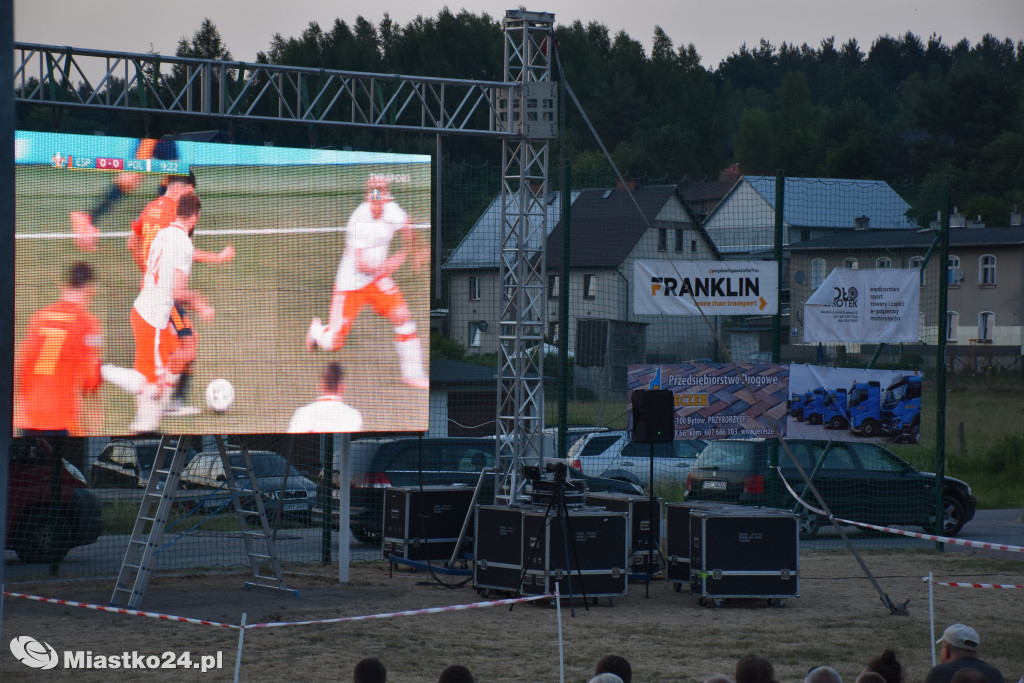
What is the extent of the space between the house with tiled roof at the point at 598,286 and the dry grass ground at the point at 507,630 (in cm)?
309

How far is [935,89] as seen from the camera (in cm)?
7381

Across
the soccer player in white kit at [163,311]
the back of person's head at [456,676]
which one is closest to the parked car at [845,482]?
the soccer player in white kit at [163,311]

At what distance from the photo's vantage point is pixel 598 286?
14195 millimetres

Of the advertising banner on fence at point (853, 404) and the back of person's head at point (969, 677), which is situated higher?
the advertising banner on fence at point (853, 404)

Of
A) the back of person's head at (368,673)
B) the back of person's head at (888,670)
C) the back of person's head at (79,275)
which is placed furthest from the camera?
the back of person's head at (79,275)

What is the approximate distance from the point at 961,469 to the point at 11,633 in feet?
62.5

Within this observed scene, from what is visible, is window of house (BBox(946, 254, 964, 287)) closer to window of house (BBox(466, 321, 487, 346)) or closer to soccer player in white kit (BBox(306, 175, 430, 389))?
window of house (BBox(466, 321, 487, 346))

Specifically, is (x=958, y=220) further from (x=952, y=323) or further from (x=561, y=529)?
(x=561, y=529)

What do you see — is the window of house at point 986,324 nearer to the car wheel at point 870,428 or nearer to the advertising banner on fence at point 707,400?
the car wheel at point 870,428

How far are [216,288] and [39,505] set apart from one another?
12.0 ft

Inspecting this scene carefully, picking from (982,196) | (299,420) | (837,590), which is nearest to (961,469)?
(837,590)

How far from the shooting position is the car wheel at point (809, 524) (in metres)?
15.2

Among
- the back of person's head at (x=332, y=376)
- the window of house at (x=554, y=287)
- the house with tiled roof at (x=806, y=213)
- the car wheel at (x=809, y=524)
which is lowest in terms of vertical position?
the car wheel at (x=809, y=524)

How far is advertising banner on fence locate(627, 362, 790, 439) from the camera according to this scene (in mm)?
13789
